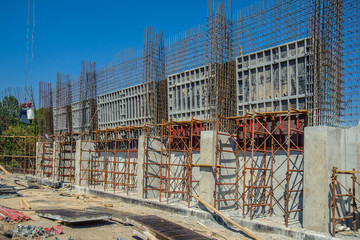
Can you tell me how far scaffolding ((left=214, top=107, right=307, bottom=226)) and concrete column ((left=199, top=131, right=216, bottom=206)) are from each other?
248 mm

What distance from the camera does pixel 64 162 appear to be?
2677 cm

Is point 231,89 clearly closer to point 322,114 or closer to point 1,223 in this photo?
point 322,114

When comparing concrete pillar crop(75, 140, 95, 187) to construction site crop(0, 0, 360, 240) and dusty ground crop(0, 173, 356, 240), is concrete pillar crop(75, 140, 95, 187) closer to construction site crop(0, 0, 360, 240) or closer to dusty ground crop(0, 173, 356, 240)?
construction site crop(0, 0, 360, 240)

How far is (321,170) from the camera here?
11.2 meters

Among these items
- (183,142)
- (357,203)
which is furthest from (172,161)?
(357,203)

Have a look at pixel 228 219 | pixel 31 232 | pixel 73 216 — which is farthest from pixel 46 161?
pixel 228 219

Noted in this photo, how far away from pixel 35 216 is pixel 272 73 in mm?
12545

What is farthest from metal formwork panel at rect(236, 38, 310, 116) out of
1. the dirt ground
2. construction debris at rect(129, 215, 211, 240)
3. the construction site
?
construction debris at rect(129, 215, 211, 240)

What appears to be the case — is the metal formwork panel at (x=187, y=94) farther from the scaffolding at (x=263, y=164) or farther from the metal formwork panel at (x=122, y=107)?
the scaffolding at (x=263, y=164)

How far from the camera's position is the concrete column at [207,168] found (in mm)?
14484

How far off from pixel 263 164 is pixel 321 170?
3.51m

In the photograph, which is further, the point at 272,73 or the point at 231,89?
the point at 231,89

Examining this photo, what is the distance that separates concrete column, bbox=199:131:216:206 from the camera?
47.5 feet

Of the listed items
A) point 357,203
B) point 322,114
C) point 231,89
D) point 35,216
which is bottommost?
point 35,216
